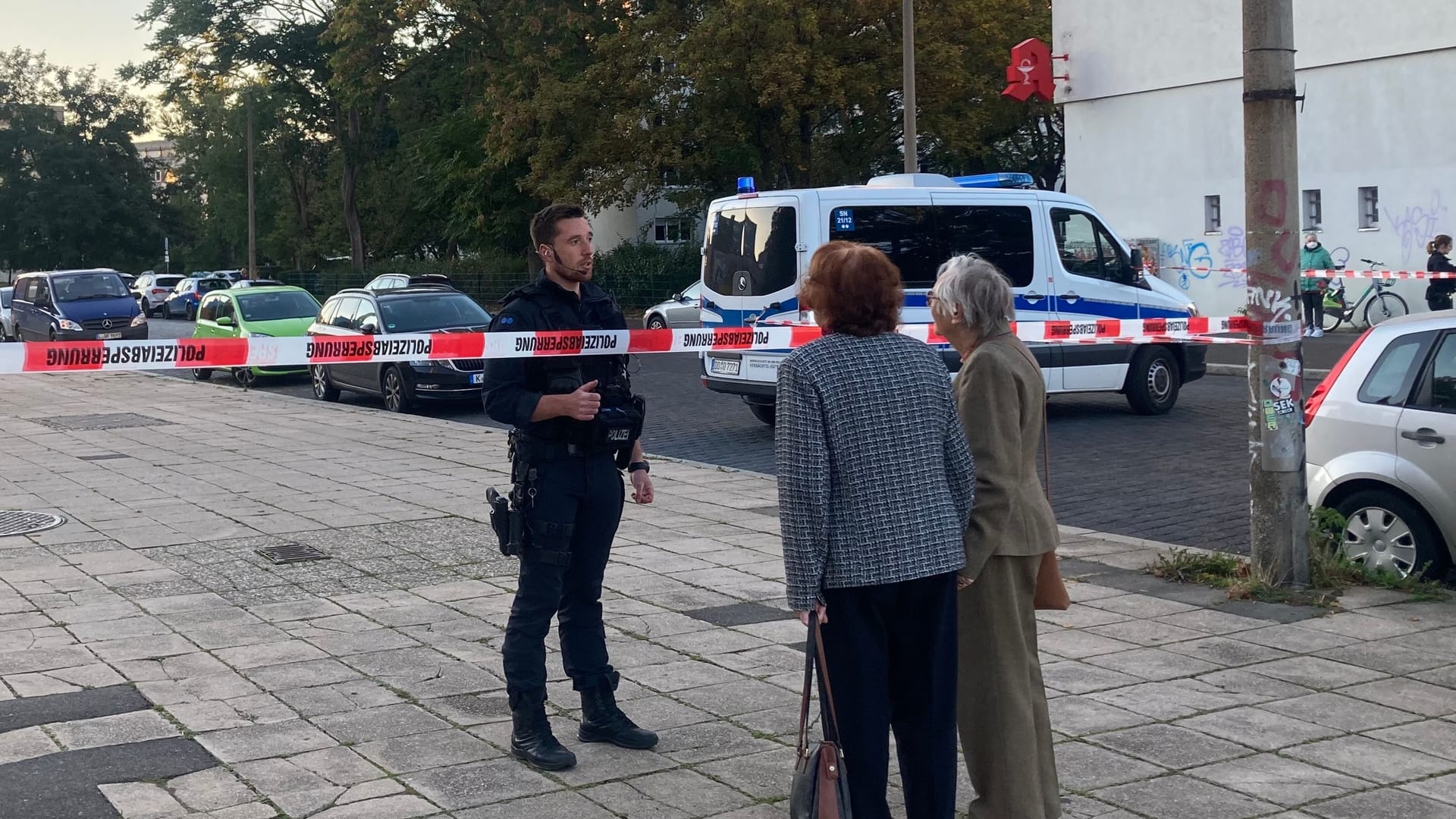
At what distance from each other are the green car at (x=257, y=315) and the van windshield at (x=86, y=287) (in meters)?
8.14

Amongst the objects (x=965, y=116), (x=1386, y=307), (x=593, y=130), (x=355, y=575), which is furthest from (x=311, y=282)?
(x=355, y=575)

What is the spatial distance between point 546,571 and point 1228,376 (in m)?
17.5

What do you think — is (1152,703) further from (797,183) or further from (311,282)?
(311,282)

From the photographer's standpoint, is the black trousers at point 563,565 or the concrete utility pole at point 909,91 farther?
the concrete utility pole at point 909,91

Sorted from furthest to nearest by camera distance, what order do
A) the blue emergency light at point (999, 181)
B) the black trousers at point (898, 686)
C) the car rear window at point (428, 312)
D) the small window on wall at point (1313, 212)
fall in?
the small window on wall at point (1313, 212) → the car rear window at point (428, 312) → the blue emergency light at point (999, 181) → the black trousers at point (898, 686)

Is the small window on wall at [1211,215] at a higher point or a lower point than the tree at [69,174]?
lower

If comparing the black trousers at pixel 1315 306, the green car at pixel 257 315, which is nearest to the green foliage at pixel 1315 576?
the green car at pixel 257 315

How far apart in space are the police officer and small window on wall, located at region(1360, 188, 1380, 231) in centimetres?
2492

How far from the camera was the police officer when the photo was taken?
5031mm

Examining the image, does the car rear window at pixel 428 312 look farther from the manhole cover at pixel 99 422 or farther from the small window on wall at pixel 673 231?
the small window on wall at pixel 673 231

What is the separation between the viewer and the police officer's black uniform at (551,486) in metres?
5.04

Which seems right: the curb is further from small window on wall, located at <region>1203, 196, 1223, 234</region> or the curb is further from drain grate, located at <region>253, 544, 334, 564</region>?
drain grate, located at <region>253, 544, 334, 564</region>

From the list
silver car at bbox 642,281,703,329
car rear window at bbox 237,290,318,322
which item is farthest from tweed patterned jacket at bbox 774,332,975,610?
silver car at bbox 642,281,703,329

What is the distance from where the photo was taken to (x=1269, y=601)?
7422mm
